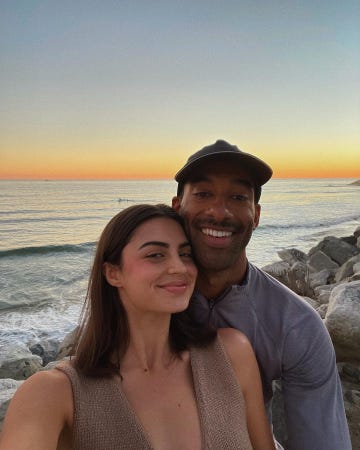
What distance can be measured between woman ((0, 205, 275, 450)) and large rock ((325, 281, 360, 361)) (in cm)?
271

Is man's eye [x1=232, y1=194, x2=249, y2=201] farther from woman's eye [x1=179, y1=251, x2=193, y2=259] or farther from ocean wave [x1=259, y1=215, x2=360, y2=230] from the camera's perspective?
ocean wave [x1=259, y1=215, x2=360, y2=230]

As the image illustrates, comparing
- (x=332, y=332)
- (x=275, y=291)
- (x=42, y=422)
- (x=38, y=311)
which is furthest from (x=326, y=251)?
(x=42, y=422)

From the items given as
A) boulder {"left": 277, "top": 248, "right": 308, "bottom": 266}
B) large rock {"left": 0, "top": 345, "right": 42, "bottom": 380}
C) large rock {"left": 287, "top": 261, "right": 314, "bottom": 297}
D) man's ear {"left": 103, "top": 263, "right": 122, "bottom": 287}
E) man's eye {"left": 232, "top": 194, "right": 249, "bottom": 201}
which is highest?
man's eye {"left": 232, "top": 194, "right": 249, "bottom": 201}

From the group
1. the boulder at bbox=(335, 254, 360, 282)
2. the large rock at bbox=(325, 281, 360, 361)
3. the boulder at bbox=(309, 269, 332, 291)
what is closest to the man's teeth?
the large rock at bbox=(325, 281, 360, 361)

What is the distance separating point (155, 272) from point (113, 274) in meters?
0.30

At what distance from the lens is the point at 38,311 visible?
42.1 ft

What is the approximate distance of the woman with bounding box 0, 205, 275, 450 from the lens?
6.60 ft

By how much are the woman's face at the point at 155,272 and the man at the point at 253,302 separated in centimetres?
29

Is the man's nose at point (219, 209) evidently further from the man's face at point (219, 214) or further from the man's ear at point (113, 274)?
the man's ear at point (113, 274)

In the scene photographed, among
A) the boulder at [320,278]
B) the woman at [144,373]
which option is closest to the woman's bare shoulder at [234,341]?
the woman at [144,373]

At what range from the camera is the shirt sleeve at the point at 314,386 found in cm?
258

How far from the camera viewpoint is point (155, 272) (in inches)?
94.3

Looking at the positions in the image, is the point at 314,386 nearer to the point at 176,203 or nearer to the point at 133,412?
the point at 133,412

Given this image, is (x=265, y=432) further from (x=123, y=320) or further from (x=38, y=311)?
(x=38, y=311)
